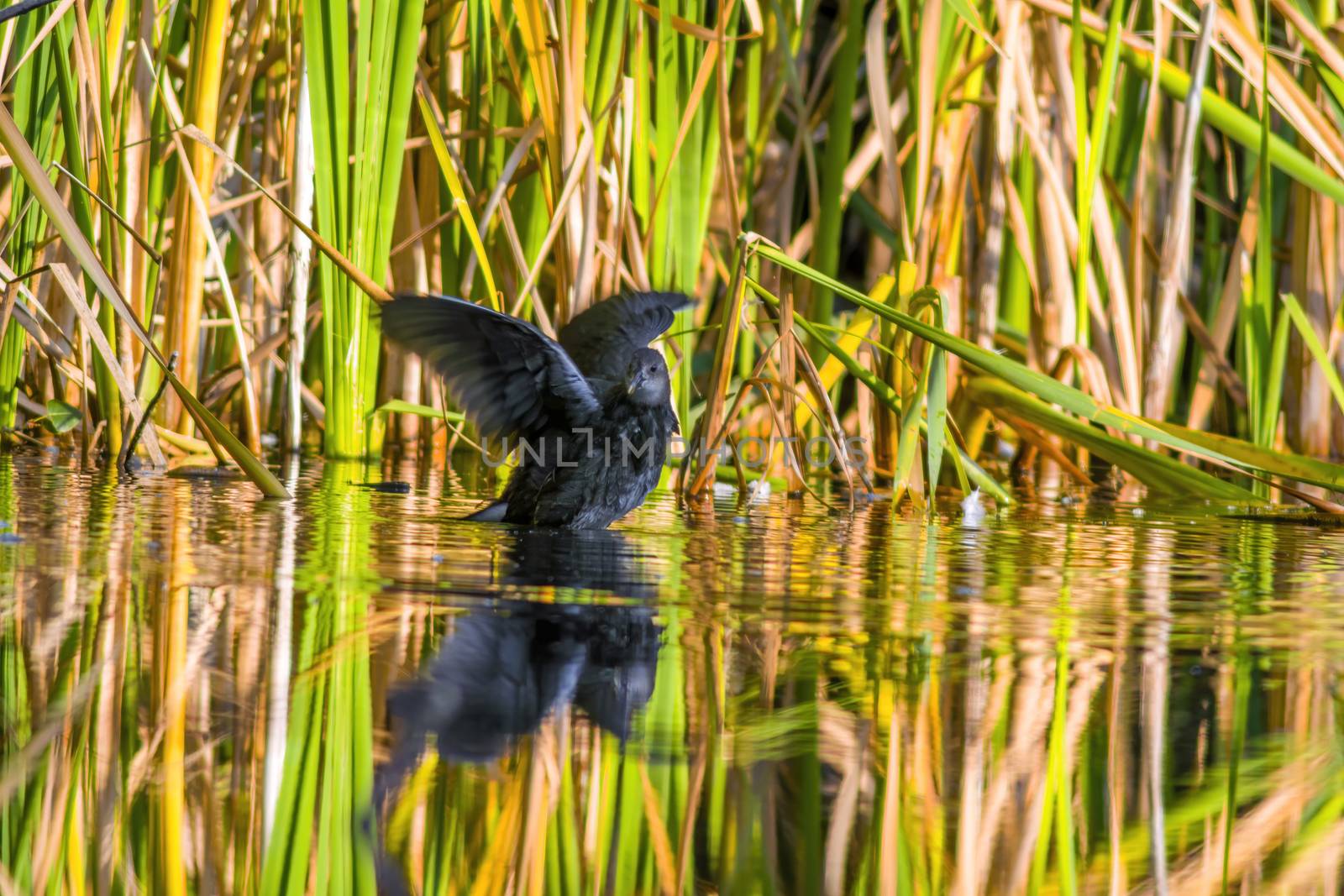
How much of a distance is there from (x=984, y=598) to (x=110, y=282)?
5.02 feet

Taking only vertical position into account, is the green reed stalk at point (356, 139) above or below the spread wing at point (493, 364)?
above

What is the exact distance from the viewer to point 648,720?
147 centimetres

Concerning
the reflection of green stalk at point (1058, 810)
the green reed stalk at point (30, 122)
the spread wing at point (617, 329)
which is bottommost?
the reflection of green stalk at point (1058, 810)

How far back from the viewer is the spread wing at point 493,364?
9.34 feet

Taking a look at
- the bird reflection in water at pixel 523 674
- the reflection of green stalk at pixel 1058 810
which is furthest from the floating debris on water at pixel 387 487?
the reflection of green stalk at pixel 1058 810

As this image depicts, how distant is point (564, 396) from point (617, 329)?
0.34 metres

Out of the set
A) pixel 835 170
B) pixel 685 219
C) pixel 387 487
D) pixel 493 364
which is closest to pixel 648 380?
pixel 493 364

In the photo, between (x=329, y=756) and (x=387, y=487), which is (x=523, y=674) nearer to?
(x=329, y=756)

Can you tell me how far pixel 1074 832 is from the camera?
1.20 meters

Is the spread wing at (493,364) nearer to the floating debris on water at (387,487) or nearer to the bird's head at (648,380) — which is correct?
the bird's head at (648,380)

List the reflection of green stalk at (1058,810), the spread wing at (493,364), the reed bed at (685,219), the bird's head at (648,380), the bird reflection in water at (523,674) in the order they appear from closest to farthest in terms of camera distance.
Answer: the reflection of green stalk at (1058,810)
the bird reflection in water at (523,674)
the spread wing at (493,364)
the bird's head at (648,380)
the reed bed at (685,219)

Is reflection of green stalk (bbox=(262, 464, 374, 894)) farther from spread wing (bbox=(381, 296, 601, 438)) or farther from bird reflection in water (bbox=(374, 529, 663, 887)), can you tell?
spread wing (bbox=(381, 296, 601, 438))

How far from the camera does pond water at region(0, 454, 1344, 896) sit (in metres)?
1.15

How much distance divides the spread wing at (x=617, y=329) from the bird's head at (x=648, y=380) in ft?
0.28
